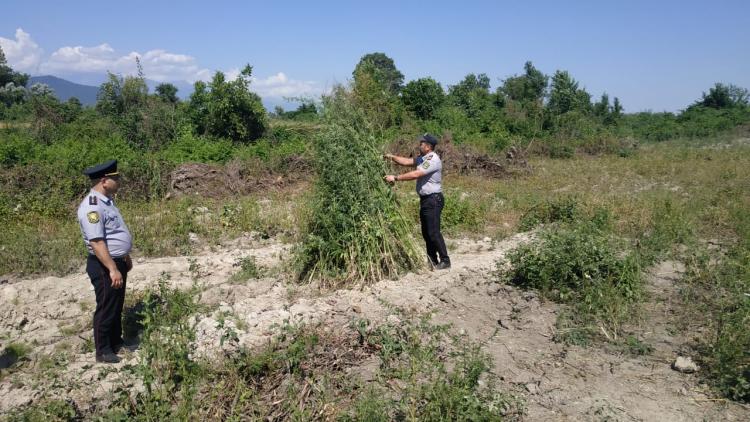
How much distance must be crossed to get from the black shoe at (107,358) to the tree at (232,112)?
998 cm

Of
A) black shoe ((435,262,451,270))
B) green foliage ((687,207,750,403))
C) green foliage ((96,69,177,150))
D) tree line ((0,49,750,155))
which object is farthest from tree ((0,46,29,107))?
green foliage ((687,207,750,403))

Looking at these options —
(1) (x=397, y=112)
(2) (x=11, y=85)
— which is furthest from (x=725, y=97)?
(2) (x=11, y=85)

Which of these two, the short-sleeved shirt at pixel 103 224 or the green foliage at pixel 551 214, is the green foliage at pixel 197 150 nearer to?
the green foliage at pixel 551 214

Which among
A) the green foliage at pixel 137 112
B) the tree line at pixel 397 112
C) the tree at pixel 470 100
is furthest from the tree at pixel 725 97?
the green foliage at pixel 137 112

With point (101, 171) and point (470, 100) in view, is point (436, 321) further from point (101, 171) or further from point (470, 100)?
point (470, 100)

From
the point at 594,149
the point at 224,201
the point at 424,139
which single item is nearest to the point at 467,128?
the point at 594,149

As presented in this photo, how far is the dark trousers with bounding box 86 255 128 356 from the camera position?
418 centimetres

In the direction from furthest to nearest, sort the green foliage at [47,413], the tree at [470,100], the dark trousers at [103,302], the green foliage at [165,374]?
the tree at [470,100], the dark trousers at [103,302], the green foliage at [165,374], the green foliage at [47,413]

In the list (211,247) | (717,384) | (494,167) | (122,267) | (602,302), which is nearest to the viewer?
(717,384)

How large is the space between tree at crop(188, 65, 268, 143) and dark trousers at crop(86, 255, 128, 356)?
9812 millimetres

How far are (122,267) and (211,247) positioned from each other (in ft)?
9.38

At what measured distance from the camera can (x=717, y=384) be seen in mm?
3936

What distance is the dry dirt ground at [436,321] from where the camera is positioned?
375 centimetres

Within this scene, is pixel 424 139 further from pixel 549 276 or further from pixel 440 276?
pixel 549 276
